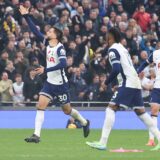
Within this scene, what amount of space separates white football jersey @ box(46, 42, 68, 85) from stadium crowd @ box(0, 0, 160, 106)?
7.78 m

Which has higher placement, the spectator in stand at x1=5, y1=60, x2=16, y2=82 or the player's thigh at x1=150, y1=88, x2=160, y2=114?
the player's thigh at x1=150, y1=88, x2=160, y2=114

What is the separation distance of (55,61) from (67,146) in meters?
1.69

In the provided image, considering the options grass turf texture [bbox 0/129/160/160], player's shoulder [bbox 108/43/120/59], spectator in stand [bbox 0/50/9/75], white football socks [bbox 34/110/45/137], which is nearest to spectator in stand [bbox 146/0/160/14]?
spectator in stand [bbox 0/50/9/75]

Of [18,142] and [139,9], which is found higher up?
[139,9]

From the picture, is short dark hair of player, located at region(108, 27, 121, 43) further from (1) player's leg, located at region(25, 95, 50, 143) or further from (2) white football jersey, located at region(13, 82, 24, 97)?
(2) white football jersey, located at region(13, 82, 24, 97)

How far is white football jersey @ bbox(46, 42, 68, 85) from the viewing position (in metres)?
16.6

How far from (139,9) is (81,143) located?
13410 millimetres

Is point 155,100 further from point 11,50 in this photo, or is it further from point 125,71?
point 11,50

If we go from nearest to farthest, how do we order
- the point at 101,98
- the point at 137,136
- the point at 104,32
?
1. the point at 137,136
2. the point at 101,98
3. the point at 104,32

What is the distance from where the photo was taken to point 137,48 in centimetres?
2786

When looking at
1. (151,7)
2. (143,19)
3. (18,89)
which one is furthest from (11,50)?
(151,7)

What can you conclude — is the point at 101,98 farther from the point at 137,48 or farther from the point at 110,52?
the point at 110,52

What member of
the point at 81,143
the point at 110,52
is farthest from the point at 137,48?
the point at 110,52

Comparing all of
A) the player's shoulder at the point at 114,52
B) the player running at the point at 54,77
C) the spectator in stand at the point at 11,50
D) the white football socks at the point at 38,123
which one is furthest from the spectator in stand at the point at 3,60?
the player's shoulder at the point at 114,52
